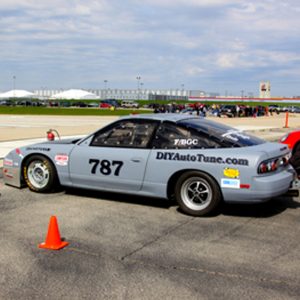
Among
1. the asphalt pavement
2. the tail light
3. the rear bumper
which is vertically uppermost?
the tail light

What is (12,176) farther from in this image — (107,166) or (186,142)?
(186,142)

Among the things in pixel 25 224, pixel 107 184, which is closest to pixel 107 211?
pixel 107 184

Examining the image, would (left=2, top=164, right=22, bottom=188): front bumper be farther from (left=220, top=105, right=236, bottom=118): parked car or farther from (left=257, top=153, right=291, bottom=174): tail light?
(left=220, top=105, right=236, bottom=118): parked car

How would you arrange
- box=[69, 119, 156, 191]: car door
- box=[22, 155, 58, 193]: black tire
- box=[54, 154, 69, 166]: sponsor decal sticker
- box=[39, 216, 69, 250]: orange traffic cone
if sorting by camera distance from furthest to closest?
box=[22, 155, 58, 193]: black tire
box=[54, 154, 69, 166]: sponsor decal sticker
box=[69, 119, 156, 191]: car door
box=[39, 216, 69, 250]: orange traffic cone

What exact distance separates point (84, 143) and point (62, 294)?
360cm

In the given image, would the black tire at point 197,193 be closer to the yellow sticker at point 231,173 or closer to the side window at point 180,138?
the yellow sticker at point 231,173

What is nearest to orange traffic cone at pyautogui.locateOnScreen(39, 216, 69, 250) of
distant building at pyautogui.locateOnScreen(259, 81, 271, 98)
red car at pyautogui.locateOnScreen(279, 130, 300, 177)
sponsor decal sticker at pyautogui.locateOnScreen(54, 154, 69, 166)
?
sponsor decal sticker at pyautogui.locateOnScreen(54, 154, 69, 166)

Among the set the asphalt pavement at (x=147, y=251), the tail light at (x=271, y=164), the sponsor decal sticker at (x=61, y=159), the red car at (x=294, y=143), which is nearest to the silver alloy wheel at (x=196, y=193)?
the asphalt pavement at (x=147, y=251)

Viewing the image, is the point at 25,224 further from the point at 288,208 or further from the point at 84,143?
the point at 288,208

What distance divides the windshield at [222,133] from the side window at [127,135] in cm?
54

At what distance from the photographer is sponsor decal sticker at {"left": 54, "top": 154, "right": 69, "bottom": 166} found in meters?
6.96

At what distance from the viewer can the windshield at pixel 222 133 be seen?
20.1 feet

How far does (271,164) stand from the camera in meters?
5.88

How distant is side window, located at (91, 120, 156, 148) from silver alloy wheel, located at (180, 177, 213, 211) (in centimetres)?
91
